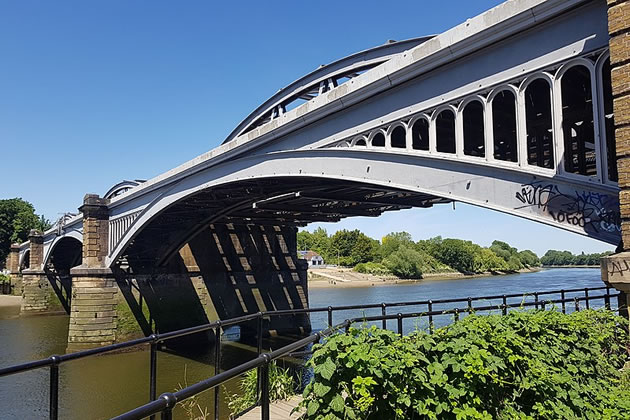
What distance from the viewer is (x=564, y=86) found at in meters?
9.90

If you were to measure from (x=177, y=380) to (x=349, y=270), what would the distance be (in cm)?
7275

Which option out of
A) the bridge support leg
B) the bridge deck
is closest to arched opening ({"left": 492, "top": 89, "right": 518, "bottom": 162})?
the bridge deck

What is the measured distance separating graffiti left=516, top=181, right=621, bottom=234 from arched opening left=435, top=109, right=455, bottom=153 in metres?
3.63

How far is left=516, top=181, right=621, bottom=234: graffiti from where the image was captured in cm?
732

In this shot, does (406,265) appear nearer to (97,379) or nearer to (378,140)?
(97,379)

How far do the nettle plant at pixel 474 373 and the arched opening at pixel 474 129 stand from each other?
22.1 ft

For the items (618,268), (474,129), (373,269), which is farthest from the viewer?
(373,269)

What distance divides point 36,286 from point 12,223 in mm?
32655

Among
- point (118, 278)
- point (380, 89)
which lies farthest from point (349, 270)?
point (380, 89)

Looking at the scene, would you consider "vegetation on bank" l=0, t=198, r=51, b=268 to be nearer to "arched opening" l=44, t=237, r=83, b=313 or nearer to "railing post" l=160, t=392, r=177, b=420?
"arched opening" l=44, t=237, r=83, b=313

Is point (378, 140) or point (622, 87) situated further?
point (378, 140)

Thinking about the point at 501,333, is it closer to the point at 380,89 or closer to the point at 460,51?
the point at 460,51

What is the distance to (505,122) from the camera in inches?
468

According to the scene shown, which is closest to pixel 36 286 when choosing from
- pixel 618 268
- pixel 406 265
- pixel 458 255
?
pixel 618 268
